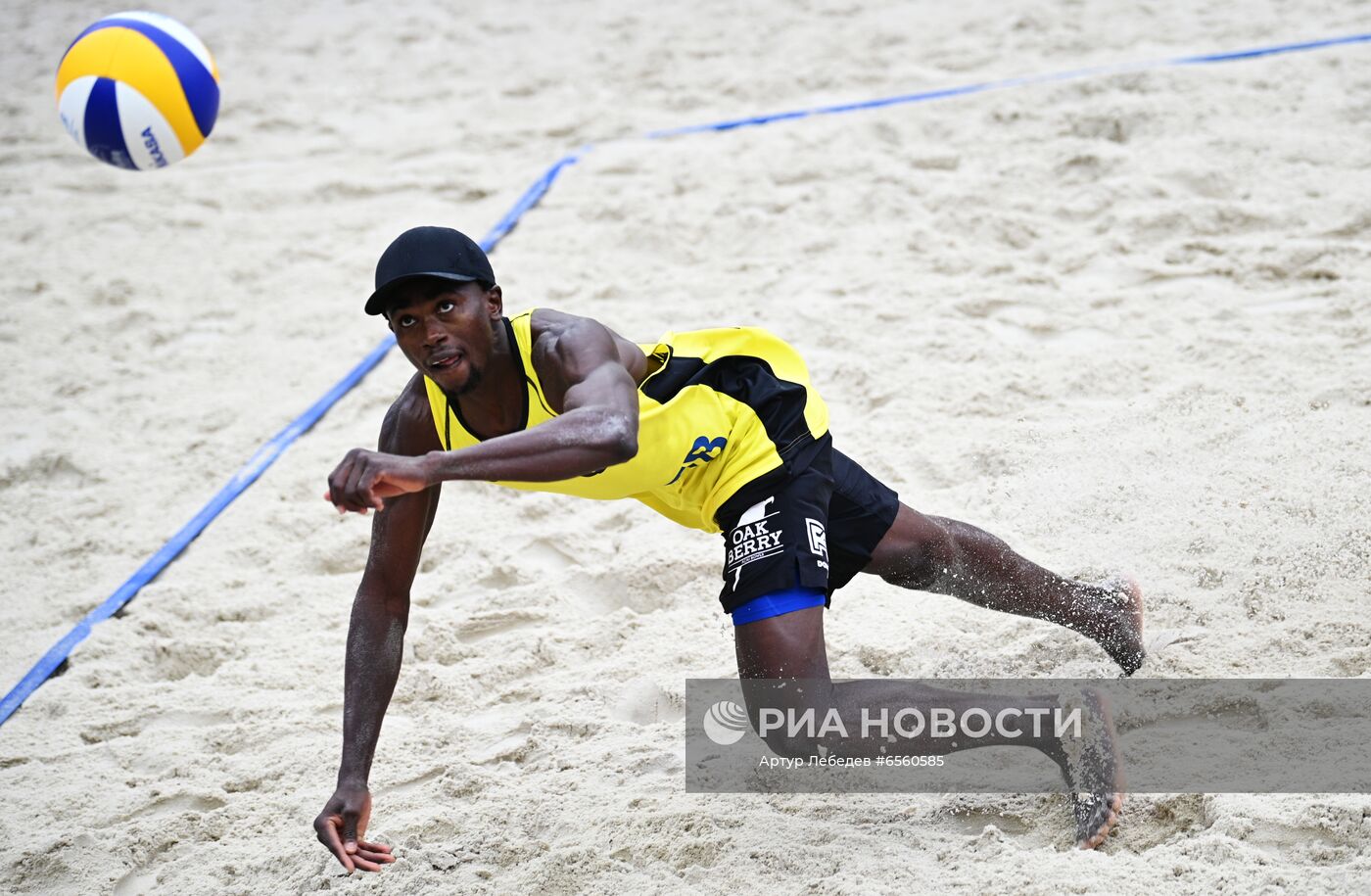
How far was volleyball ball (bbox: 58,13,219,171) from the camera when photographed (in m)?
4.28

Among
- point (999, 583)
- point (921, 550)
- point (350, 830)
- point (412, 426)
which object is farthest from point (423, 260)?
point (999, 583)

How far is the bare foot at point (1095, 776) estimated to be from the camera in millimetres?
2668

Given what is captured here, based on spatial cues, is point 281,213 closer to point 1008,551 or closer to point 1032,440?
point 1032,440

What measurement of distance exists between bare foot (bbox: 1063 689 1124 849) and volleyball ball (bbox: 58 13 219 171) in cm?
343

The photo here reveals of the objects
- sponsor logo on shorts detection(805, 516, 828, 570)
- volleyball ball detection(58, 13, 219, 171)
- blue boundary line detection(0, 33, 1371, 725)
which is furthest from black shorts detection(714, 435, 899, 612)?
volleyball ball detection(58, 13, 219, 171)

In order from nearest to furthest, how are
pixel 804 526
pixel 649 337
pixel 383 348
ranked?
pixel 804 526 → pixel 649 337 → pixel 383 348

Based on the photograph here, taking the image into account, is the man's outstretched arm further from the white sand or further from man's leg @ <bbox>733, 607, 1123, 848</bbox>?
man's leg @ <bbox>733, 607, 1123, 848</bbox>

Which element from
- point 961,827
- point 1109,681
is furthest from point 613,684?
point 1109,681

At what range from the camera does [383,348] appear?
534 centimetres

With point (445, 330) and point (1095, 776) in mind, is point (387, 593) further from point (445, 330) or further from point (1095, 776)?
point (1095, 776)

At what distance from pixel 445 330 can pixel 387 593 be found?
2.17ft

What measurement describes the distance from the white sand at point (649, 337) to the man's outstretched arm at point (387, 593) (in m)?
0.39

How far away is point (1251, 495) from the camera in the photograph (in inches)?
147

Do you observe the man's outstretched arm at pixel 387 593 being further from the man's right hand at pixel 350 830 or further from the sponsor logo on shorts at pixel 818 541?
the sponsor logo on shorts at pixel 818 541
